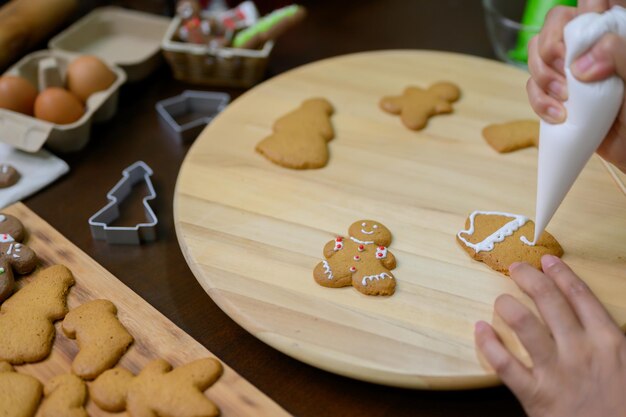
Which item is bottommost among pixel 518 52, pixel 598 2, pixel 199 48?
pixel 518 52

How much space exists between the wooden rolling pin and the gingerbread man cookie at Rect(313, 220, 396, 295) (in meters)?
0.86

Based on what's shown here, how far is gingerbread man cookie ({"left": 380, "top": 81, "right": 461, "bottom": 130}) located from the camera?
109 cm

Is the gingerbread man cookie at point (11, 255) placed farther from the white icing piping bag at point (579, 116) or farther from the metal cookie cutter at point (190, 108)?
the white icing piping bag at point (579, 116)

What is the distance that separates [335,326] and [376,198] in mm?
267

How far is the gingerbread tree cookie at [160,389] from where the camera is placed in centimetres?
68

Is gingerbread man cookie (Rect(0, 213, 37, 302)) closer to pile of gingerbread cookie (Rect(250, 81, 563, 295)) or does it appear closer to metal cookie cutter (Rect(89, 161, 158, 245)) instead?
metal cookie cutter (Rect(89, 161, 158, 245))

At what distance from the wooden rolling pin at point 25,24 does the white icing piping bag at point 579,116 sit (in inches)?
42.3

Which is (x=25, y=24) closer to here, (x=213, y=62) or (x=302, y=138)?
(x=213, y=62)

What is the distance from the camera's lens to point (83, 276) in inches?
33.7

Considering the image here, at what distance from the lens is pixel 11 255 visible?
85cm

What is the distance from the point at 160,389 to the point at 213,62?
790mm

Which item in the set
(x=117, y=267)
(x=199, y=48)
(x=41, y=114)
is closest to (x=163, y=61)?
(x=199, y=48)

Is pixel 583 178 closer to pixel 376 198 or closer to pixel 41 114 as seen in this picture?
pixel 376 198

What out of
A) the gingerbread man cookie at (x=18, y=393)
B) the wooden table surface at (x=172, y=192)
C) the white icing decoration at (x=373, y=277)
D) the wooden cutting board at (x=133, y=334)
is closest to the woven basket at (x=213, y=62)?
the wooden table surface at (x=172, y=192)
